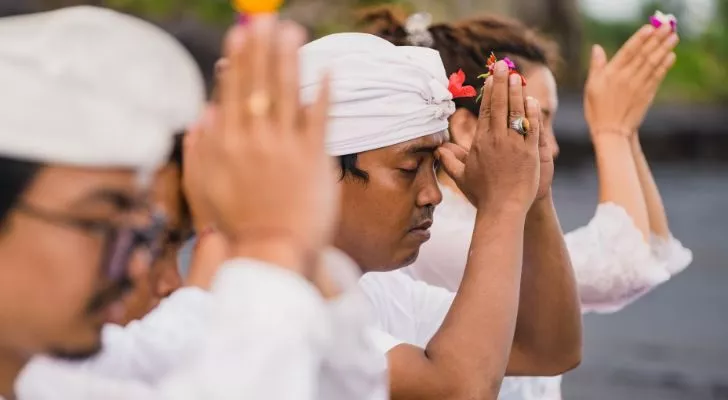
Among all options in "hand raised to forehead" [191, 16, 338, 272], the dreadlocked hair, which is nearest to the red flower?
the dreadlocked hair

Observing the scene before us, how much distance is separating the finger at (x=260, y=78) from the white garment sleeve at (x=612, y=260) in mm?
2311

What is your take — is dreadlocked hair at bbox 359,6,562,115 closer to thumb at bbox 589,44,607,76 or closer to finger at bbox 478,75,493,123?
thumb at bbox 589,44,607,76

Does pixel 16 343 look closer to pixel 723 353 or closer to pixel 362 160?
pixel 362 160

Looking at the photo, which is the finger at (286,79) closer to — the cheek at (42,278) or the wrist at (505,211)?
the cheek at (42,278)

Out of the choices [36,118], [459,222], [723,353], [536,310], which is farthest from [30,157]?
[723,353]

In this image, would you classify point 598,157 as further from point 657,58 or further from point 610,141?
point 657,58

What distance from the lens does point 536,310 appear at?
3.10m

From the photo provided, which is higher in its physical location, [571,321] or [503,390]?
[571,321]

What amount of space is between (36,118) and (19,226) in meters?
0.15

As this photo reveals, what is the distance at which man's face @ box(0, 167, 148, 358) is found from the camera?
174 centimetres

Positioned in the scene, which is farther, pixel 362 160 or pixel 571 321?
pixel 571 321

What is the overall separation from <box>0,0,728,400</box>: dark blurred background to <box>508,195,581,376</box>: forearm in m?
1.30

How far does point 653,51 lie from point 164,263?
6.04ft

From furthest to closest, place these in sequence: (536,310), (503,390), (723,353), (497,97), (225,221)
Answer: (723,353) → (503,390) → (536,310) → (497,97) → (225,221)
